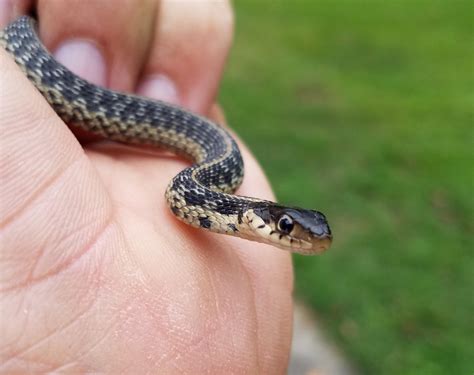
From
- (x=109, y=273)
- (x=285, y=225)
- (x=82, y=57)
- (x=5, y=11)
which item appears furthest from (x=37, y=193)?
(x=5, y=11)

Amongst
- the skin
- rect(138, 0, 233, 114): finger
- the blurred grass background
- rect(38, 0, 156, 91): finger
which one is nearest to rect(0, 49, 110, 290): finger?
the skin

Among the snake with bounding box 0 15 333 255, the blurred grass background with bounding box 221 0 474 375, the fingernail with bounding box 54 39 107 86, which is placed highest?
the fingernail with bounding box 54 39 107 86

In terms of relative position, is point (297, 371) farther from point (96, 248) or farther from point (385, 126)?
point (385, 126)

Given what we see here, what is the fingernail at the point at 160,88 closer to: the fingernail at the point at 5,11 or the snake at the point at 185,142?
the snake at the point at 185,142

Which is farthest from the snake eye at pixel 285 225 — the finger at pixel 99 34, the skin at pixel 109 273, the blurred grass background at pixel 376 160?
the blurred grass background at pixel 376 160

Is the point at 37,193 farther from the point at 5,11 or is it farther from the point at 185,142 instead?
the point at 185,142

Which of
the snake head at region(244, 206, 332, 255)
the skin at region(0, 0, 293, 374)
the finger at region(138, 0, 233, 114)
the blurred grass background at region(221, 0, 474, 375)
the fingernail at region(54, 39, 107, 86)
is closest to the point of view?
the skin at region(0, 0, 293, 374)

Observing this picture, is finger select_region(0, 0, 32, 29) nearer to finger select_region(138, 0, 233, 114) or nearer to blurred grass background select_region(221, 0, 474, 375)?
finger select_region(138, 0, 233, 114)
